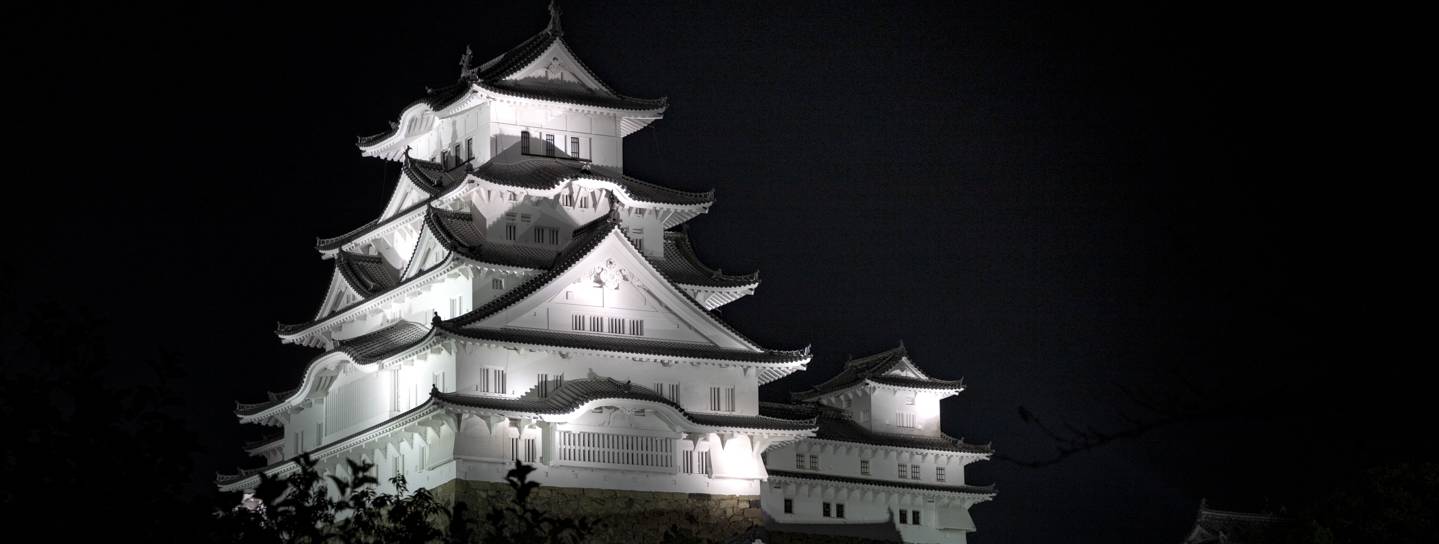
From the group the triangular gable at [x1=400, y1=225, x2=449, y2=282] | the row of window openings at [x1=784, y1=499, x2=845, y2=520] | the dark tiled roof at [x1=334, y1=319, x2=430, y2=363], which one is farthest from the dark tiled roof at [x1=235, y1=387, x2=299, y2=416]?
the row of window openings at [x1=784, y1=499, x2=845, y2=520]

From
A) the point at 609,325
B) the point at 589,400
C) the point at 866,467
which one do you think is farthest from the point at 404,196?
the point at 866,467

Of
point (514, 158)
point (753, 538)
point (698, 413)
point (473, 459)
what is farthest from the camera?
point (514, 158)

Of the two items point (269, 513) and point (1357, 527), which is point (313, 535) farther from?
point (1357, 527)

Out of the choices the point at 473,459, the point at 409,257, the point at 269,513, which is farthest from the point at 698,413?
the point at 269,513

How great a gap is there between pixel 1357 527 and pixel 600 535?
2012cm

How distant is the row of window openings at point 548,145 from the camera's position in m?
63.5

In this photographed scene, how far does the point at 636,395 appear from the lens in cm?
5631

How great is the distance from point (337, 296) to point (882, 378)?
17.7 m

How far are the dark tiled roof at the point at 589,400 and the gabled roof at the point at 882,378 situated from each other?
1054 cm

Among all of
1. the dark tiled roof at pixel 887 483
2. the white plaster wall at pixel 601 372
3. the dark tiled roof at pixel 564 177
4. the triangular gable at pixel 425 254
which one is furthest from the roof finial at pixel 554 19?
the dark tiled roof at pixel 887 483

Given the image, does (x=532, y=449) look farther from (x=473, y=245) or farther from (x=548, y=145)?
(x=548, y=145)

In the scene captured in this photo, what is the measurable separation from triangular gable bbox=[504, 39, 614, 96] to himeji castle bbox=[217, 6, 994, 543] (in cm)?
7

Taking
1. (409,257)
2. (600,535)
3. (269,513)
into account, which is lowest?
(600,535)

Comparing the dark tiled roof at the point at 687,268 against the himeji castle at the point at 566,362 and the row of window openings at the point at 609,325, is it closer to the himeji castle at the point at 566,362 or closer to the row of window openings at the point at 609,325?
the himeji castle at the point at 566,362
